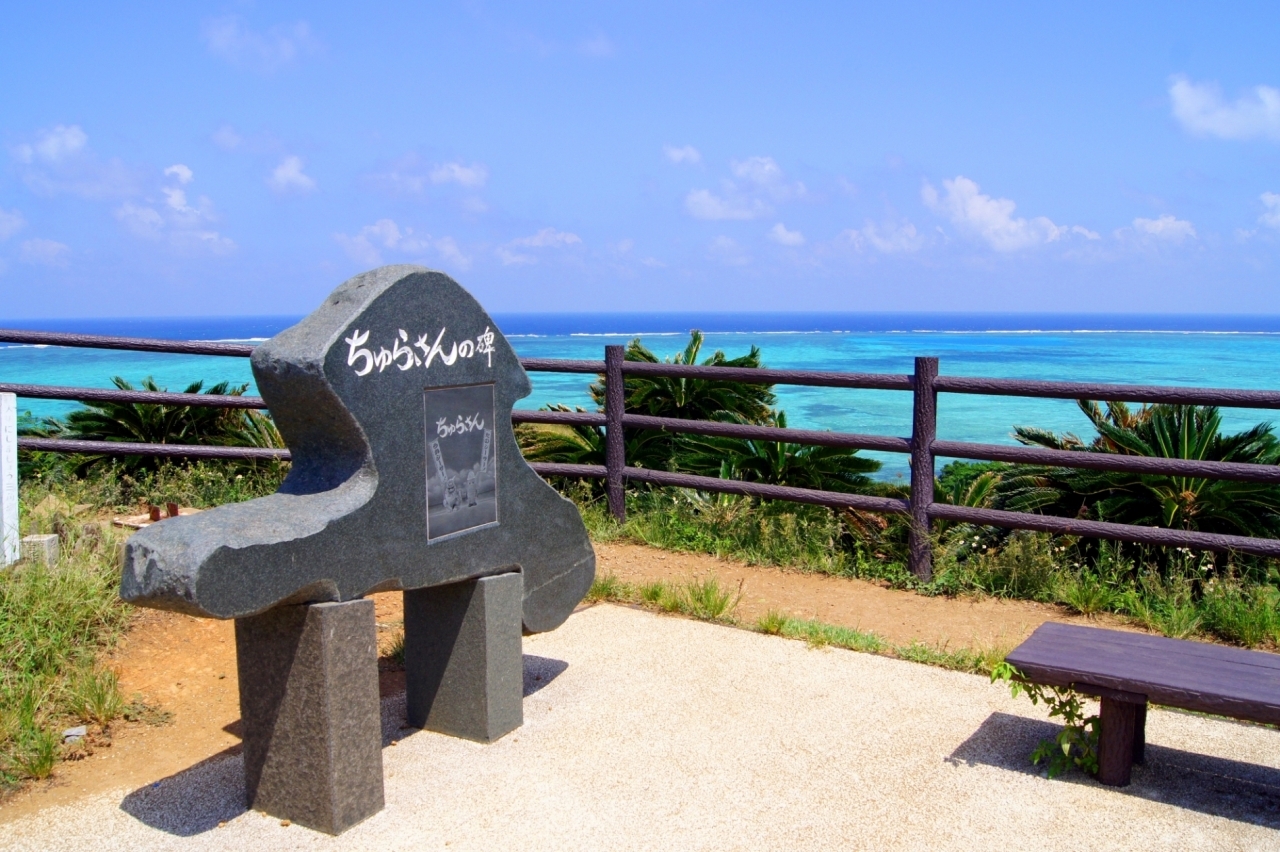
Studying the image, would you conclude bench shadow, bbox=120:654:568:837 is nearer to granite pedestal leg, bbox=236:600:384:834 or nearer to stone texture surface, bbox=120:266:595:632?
granite pedestal leg, bbox=236:600:384:834

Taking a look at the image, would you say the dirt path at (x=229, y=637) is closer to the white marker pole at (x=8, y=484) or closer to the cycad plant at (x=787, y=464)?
the white marker pole at (x=8, y=484)

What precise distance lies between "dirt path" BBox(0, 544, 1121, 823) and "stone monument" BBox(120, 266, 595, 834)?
81 centimetres

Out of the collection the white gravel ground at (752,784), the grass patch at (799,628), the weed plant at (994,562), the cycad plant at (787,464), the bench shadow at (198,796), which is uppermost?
the cycad plant at (787,464)

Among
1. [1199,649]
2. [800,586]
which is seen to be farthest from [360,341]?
[800,586]

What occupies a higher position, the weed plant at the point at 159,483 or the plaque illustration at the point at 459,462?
the plaque illustration at the point at 459,462

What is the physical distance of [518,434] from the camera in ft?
31.3

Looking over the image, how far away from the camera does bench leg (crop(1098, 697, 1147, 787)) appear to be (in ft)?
13.5

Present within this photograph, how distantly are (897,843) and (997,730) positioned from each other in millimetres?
1166

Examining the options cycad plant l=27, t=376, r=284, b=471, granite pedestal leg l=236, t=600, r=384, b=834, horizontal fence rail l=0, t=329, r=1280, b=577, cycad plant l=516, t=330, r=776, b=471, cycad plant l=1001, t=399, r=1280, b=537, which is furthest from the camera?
cycad plant l=27, t=376, r=284, b=471

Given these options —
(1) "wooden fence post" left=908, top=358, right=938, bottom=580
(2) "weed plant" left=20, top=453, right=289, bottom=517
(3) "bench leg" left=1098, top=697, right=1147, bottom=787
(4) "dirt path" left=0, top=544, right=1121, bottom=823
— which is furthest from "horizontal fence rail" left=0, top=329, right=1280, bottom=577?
(3) "bench leg" left=1098, top=697, right=1147, bottom=787

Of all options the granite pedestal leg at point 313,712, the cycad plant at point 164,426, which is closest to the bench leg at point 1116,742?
the granite pedestal leg at point 313,712

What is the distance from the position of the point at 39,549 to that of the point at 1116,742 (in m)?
5.24

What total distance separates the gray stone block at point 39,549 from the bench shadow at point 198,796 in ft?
6.55

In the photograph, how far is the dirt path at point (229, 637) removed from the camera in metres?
4.40
